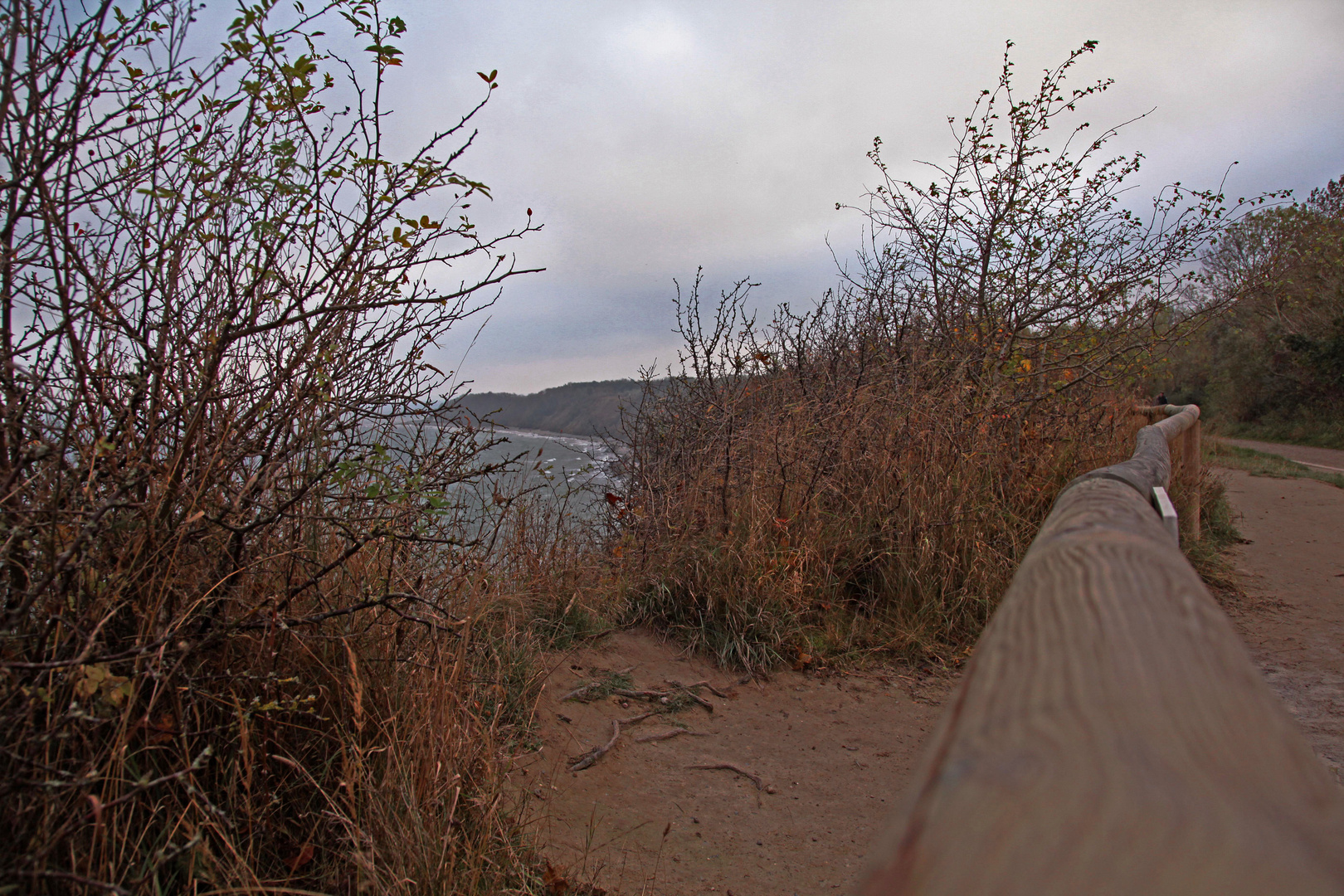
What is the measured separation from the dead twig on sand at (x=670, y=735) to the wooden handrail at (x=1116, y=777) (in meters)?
3.13

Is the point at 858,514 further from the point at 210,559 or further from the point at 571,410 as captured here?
the point at 571,410

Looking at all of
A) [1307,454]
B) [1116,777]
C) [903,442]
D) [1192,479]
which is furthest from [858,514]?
→ [1307,454]

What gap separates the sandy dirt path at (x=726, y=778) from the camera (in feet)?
8.47

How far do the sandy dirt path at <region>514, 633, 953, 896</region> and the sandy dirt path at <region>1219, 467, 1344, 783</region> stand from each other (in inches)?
66.8

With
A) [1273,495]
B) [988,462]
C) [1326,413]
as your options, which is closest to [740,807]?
[988,462]

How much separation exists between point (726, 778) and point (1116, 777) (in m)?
3.08

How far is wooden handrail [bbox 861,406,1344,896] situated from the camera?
358 mm

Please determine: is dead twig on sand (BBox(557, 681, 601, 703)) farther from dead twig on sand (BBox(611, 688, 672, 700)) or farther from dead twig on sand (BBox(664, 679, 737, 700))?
dead twig on sand (BBox(664, 679, 737, 700))

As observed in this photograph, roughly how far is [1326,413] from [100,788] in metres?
26.4

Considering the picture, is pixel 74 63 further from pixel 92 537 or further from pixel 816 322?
pixel 816 322

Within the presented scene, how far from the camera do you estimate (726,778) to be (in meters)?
3.22

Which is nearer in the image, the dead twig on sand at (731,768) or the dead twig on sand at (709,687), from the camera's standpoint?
the dead twig on sand at (731,768)

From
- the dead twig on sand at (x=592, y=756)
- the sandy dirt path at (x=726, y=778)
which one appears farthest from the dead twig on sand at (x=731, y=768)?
the dead twig on sand at (x=592, y=756)

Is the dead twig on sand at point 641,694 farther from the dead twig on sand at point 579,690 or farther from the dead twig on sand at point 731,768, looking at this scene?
the dead twig on sand at point 731,768
